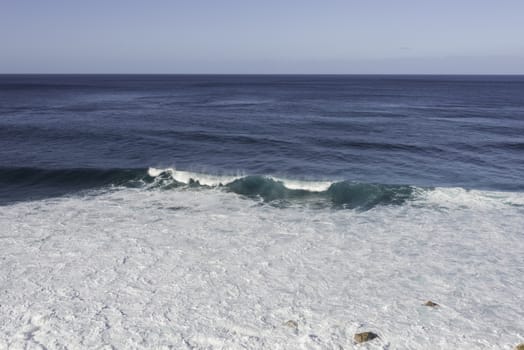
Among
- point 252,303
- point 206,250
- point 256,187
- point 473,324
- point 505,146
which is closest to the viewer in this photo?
point 473,324

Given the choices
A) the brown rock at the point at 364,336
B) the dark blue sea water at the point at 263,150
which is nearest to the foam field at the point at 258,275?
the brown rock at the point at 364,336

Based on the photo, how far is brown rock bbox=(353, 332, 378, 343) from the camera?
12.8 m

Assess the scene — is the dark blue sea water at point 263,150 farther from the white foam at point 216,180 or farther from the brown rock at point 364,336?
the brown rock at point 364,336

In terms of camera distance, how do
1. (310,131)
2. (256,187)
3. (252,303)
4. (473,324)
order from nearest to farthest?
(473,324) < (252,303) < (256,187) < (310,131)

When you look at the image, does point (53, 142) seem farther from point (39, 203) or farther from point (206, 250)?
point (206, 250)

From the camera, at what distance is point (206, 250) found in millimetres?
19406

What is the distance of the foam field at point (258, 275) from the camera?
1317 cm

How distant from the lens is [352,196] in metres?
27.5

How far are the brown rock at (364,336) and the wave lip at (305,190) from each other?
13026 mm

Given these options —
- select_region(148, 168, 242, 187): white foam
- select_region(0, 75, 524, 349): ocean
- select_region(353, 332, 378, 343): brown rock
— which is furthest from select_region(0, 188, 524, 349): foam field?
select_region(148, 168, 242, 187): white foam

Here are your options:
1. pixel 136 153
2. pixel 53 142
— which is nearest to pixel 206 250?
pixel 136 153

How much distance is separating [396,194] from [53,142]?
33975mm

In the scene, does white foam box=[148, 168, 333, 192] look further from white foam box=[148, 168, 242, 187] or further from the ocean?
the ocean

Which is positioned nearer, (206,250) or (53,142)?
(206,250)
